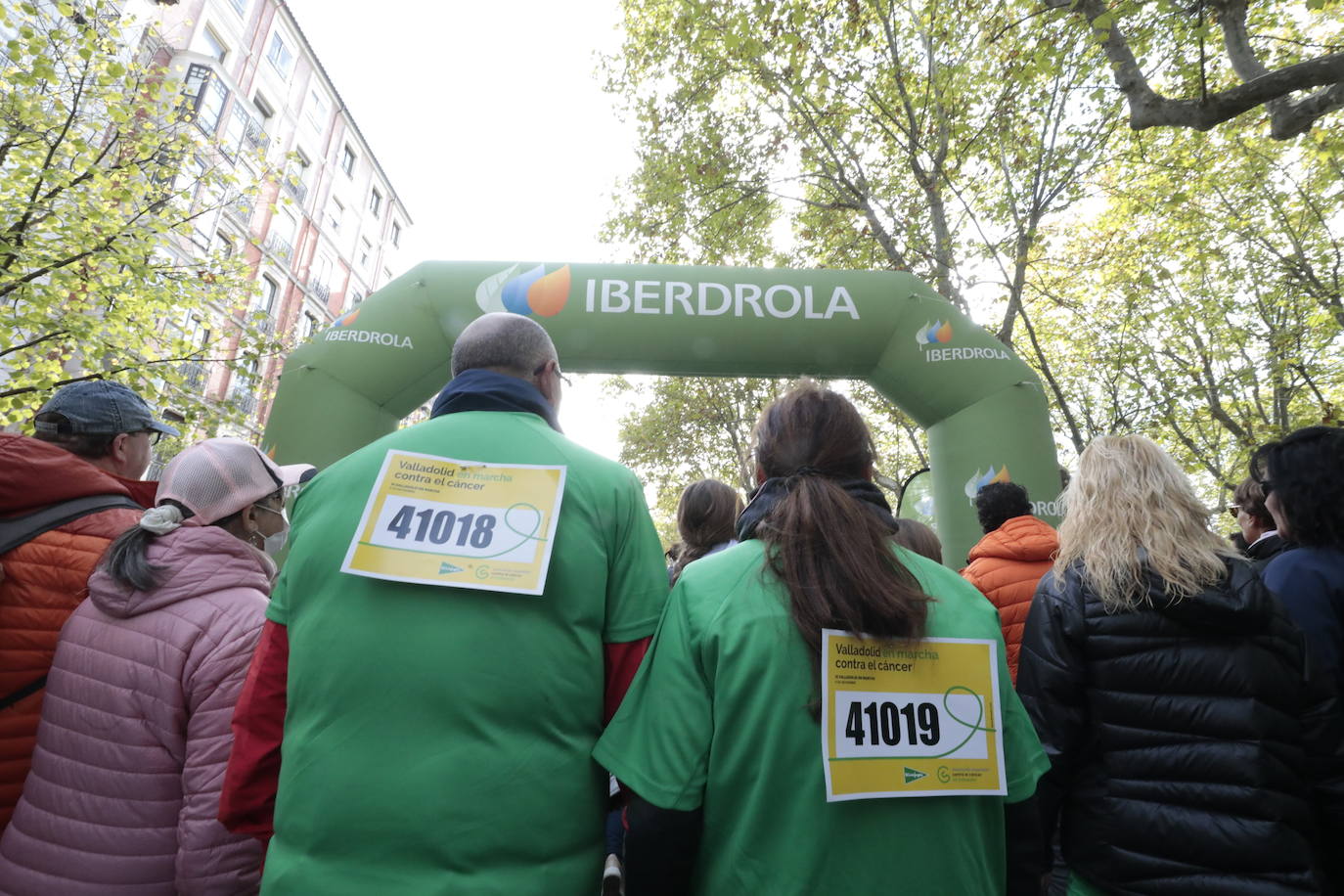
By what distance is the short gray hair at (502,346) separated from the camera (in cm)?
150

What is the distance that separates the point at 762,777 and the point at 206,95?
846 inches

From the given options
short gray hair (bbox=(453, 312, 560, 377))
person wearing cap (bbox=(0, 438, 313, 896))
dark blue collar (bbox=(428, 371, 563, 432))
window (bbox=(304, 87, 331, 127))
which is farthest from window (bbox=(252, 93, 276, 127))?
dark blue collar (bbox=(428, 371, 563, 432))

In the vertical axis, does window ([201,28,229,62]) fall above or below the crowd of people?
above

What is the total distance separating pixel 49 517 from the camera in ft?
5.88

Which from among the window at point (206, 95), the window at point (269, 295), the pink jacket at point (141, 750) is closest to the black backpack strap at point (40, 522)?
the pink jacket at point (141, 750)

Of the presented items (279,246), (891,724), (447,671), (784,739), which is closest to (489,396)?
(447,671)

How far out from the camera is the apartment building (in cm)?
1659

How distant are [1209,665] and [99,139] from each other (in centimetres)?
1941

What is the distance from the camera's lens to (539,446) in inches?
52.5

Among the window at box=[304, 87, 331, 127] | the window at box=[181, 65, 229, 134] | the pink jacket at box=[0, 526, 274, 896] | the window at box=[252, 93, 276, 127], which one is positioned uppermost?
the window at box=[304, 87, 331, 127]

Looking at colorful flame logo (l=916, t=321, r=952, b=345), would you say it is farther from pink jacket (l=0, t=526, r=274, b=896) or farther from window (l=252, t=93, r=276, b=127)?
window (l=252, t=93, r=276, b=127)

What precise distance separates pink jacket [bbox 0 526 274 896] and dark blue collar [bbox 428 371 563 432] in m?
0.67

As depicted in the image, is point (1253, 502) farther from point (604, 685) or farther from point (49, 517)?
point (49, 517)

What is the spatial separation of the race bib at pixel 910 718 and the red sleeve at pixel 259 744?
99 cm
